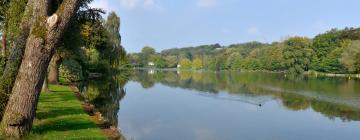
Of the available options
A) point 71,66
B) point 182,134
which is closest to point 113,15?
point 71,66

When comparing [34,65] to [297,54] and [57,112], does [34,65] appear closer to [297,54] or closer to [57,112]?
[57,112]

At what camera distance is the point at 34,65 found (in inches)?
402

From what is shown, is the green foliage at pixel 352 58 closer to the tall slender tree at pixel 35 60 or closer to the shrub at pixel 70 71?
the shrub at pixel 70 71

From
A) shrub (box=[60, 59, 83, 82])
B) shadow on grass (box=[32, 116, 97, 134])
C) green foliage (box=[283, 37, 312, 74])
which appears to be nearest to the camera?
shadow on grass (box=[32, 116, 97, 134])

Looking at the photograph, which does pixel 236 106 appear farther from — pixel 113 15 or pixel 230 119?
pixel 113 15

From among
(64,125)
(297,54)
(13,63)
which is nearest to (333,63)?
(297,54)

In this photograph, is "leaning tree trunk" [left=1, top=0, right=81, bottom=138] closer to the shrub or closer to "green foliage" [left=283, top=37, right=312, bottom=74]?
the shrub

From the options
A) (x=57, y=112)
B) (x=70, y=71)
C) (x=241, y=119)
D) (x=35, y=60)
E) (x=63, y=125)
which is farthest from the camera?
(x=70, y=71)

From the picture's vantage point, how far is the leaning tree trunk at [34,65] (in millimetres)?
10086

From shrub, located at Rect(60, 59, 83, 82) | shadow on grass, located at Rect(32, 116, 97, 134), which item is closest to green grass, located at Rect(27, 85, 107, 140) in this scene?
shadow on grass, located at Rect(32, 116, 97, 134)

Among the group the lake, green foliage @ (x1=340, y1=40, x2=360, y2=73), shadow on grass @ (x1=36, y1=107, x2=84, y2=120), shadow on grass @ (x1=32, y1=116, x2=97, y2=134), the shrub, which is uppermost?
green foliage @ (x1=340, y1=40, x2=360, y2=73)

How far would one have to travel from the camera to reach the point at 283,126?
2344 centimetres

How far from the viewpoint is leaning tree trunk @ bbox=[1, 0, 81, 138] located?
10.1 metres

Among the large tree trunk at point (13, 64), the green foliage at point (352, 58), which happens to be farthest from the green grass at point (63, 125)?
the green foliage at point (352, 58)
